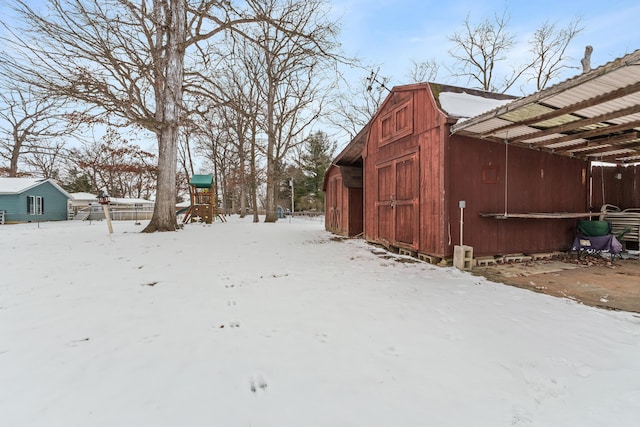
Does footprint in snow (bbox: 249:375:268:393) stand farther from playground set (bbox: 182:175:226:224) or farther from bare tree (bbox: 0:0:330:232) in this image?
playground set (bbox: 182:175:226:224)

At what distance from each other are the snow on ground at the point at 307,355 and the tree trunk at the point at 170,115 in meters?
6.54

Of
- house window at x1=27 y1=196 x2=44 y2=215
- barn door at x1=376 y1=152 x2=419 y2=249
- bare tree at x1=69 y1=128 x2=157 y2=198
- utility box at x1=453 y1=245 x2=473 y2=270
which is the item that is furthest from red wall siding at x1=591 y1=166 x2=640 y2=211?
bare tree at x1=69 y1=128 x2=157 y2=198

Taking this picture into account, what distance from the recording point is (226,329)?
2.49m

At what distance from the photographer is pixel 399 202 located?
6.71 metres

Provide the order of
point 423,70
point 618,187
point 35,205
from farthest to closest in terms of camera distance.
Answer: point 423,70, point 35,205, point 618,187

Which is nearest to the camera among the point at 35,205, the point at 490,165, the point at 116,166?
the point at 490,165

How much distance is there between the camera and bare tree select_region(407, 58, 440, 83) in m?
21.5

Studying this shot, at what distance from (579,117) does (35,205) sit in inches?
1186

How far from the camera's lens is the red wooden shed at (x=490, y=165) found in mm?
4801

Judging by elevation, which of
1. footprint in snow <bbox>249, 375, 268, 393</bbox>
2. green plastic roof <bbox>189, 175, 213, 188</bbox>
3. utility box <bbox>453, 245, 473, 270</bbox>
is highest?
green plastic roof <bbox>189, 175, 213, 188</bbox>

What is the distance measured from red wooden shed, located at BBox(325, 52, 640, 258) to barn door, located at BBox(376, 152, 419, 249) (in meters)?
0.03

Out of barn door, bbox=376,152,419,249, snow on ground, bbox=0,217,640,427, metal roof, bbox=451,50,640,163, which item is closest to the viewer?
snow on ground, bbox=0,217,640,427

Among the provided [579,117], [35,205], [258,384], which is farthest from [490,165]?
[35,205]

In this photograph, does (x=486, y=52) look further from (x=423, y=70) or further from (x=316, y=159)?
(x=316, y=159)
